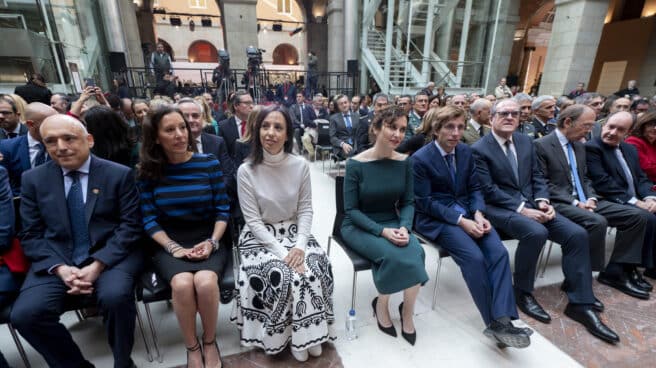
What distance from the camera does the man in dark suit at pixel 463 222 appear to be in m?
1.86

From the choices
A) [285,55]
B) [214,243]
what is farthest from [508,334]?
[285,55]

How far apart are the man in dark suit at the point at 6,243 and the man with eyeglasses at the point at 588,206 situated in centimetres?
358

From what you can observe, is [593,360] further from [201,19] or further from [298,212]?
[201,19]

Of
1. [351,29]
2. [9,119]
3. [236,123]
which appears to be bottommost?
[236,123]

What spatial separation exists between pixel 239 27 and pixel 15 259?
11845 millimetres

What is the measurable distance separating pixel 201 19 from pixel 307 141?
24.1m

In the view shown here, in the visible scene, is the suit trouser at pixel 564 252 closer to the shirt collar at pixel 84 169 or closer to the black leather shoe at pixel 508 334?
the black leather shoe at pixel 508 334

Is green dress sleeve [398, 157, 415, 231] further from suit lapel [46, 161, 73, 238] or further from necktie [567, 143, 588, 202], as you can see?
suit lapel [46, 161, 73, 238]

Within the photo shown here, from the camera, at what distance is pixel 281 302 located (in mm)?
1685

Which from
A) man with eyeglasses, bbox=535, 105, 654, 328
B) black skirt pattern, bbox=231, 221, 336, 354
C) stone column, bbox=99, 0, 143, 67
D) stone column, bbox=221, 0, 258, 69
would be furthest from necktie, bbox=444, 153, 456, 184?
stone column, bbox=99, 0, 143, 67

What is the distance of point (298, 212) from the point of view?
2064mm

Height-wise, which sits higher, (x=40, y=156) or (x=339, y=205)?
(x=40, y=156)

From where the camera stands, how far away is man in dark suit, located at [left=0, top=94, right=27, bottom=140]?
251 cm

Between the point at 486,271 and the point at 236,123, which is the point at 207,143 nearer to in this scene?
the point at 236,123
